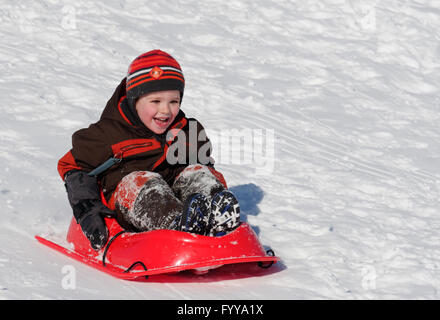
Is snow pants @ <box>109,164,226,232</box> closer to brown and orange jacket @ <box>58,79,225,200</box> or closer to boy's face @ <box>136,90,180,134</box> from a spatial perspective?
brown and orange jacket @ <box>58,79,225,200</box>

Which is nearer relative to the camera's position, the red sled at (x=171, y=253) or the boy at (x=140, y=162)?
the red sled at (x=171, y=253)

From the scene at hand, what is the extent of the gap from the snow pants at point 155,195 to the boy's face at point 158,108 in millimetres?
270

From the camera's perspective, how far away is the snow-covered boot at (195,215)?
2.79 metres

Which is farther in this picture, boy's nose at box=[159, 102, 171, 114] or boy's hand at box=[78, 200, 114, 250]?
boy's nose at box=[159, 102, 171, 114]

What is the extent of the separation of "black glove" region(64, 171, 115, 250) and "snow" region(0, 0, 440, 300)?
17 centimetres

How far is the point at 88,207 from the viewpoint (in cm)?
312

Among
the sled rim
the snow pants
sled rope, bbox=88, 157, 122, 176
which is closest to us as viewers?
the sled rim

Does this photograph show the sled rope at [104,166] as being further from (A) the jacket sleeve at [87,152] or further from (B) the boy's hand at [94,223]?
(B) the boy's hand at [94,223]

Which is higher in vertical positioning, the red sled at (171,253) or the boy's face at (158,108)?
the boy's face at (158,108)

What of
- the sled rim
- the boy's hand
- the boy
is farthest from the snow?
the boy

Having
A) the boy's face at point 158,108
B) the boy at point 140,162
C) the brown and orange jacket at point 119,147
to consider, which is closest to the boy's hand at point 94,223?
the boy at point 140,162

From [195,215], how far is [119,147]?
699 millimetres

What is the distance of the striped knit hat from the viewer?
3283mm
